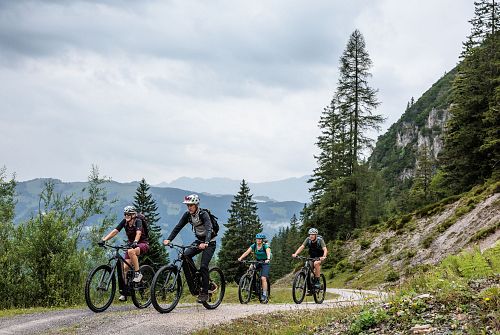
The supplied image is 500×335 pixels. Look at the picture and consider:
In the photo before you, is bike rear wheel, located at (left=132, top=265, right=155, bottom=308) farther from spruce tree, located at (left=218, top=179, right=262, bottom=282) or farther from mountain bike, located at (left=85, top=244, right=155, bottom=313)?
spruce tree, located at (left=218, top=179, right=262, bottom=282)

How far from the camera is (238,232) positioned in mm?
64500

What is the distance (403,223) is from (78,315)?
91.7ft

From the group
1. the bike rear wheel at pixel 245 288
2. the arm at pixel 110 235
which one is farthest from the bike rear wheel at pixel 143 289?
the bike rear wheel at pixel 245 288

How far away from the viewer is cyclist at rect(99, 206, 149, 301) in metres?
12.2

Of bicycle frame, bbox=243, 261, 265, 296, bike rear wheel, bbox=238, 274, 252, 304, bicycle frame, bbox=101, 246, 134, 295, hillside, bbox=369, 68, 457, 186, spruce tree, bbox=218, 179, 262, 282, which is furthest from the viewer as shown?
hillside, bbox=369, 68, 457, 186

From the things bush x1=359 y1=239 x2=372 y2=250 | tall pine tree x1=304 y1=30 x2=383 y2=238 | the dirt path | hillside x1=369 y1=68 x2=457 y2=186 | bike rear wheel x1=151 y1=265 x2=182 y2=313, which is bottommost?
the dirt path

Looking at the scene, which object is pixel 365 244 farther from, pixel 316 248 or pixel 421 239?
pixel 316 248

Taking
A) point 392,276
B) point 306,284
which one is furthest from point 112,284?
point 392,276

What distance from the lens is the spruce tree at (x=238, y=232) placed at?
201 ft

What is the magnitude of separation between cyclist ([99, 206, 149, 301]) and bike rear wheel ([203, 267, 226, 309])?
6.28ft

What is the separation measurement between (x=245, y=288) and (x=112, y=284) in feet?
17.1

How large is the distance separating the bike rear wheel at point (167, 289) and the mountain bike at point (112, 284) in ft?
2.93

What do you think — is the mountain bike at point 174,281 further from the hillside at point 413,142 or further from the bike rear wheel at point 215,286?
the hillside at point 413,142

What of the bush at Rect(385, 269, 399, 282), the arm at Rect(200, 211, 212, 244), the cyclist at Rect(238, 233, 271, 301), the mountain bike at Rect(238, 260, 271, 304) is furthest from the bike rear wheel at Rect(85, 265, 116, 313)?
the bush at Rect(385, 269, 399, 282)
